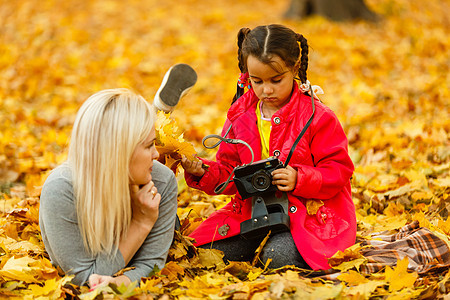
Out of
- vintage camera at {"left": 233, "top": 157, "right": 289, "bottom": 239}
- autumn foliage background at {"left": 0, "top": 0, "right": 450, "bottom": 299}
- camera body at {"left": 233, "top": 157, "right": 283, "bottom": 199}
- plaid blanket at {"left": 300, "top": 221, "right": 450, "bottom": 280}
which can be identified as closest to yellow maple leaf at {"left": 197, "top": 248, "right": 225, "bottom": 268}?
autumn foliage background at {"left": 0, "top": 0, "right": 450, "bottom": 299}

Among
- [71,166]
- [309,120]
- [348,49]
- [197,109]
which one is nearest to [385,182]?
[309,120]

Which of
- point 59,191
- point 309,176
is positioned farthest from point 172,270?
point 309,176

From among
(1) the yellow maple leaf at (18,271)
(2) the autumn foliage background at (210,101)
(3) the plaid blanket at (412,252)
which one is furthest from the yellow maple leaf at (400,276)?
(1) the yellow maple leaf at (18,271)

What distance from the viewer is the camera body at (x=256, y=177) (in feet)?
8.70

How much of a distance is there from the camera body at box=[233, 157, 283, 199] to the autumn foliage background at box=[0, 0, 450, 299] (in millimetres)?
363

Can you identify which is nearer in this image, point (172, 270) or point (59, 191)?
point (59, 191)

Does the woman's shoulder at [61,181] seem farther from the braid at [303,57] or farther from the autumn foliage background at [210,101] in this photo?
the braid at [303,57]

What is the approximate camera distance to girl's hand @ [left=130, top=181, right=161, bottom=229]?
243 centimetres

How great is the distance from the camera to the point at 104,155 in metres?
2.23

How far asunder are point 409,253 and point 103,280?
1558 millimetres

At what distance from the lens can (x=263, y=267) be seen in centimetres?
281

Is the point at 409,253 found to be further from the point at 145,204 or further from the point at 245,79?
the point at 145,204

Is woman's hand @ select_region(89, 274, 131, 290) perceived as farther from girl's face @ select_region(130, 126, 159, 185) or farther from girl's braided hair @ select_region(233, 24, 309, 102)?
girl's braided hair @ select_region(233, 24, 309, 102)

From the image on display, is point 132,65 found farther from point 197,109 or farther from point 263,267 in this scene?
point 263,267
